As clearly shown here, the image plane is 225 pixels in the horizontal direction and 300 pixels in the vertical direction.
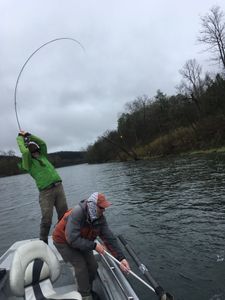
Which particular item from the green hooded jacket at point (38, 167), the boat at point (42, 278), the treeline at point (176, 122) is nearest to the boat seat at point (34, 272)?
the boat at point (42, 278)

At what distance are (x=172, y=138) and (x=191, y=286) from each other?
55138 mm

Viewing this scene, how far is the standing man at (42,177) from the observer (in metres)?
7.20

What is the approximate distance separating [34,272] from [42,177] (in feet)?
8.91

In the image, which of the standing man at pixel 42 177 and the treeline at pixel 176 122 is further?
the treeline at pixel 176 122

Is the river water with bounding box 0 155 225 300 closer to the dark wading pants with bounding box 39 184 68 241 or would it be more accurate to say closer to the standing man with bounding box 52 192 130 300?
the standing man with bounding box 52 192 130 300

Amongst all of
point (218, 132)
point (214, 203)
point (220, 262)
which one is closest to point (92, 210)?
point (220, 262)

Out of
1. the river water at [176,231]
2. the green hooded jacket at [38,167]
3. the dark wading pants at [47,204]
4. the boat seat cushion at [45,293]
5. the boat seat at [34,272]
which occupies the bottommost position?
the river water at [176,231]

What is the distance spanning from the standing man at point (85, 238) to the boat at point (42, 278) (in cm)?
21

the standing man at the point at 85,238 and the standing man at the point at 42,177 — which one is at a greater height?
the standing man at the point at 42,177

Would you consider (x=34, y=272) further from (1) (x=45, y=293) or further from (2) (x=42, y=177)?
(2) (x=42, y=177)

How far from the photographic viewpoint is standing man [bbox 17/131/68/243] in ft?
23.6

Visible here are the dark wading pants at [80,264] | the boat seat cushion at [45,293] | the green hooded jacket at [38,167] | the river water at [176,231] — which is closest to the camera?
the boat seat cushion at [45,293]

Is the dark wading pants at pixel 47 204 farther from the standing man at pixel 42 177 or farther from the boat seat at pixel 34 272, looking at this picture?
the boat seat at pixel 34 272

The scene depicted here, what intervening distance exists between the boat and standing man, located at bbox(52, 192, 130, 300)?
0.69 ft
